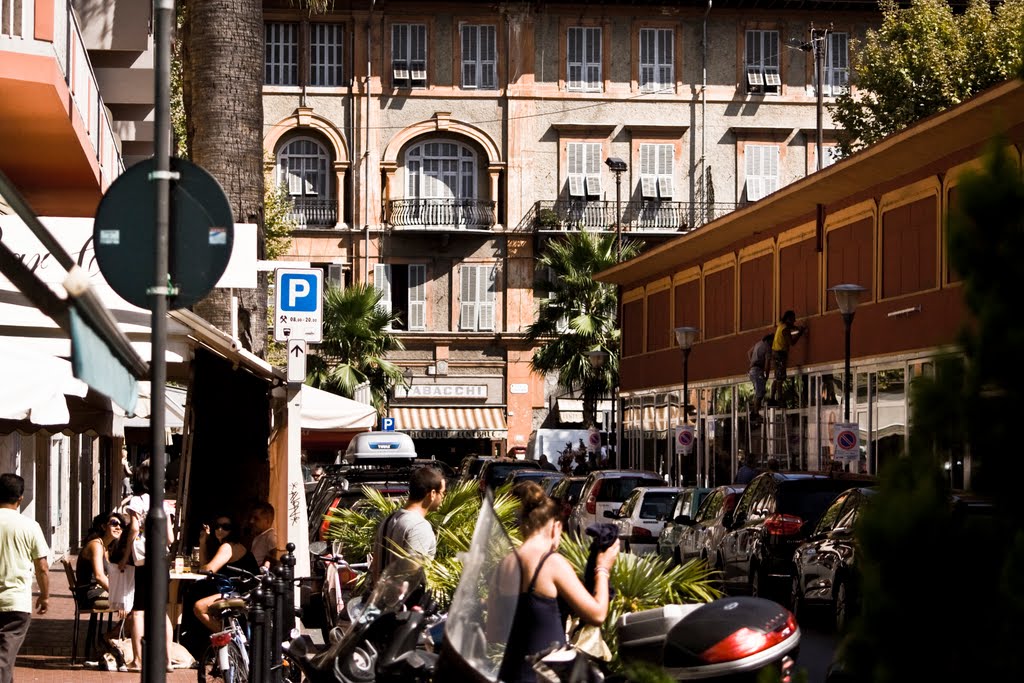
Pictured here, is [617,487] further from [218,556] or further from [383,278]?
[383,278]

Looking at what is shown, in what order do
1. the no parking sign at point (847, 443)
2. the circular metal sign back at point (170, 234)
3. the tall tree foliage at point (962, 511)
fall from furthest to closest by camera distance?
the no parking sign at point (847, 443) < the circular metal sign back at point (170, 234) < the tall tree foliage at point (962, 511)

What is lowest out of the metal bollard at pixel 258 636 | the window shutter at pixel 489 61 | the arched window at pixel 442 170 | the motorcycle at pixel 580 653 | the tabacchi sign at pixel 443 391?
the metal bollard at pixel 258 636

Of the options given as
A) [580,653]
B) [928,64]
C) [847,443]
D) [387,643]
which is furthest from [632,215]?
[580,653]

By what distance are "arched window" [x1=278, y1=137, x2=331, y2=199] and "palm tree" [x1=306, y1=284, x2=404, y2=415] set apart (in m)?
8.47

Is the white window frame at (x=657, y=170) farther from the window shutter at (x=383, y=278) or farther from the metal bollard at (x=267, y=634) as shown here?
the metal bollard at (x=267, y=634)

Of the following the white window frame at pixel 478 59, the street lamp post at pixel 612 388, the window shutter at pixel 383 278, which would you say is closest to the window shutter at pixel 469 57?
the white window frame at pixel 478 59

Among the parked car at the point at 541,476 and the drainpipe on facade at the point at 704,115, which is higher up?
the drainpipe on facade at the point at 704,115

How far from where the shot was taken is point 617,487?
28297 millimetres

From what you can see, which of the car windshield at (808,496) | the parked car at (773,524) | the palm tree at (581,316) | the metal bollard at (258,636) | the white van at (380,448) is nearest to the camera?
the metal bollard at (258,636)

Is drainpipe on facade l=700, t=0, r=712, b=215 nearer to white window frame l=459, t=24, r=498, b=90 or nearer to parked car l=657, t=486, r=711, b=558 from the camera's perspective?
white window frame l=459, t=24, r=498, b=90

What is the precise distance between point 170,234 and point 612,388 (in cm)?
4480

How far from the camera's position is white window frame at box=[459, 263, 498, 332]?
6275 centimetres

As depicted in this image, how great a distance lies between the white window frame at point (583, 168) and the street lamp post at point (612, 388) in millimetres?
10225

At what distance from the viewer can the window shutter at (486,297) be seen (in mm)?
62781
